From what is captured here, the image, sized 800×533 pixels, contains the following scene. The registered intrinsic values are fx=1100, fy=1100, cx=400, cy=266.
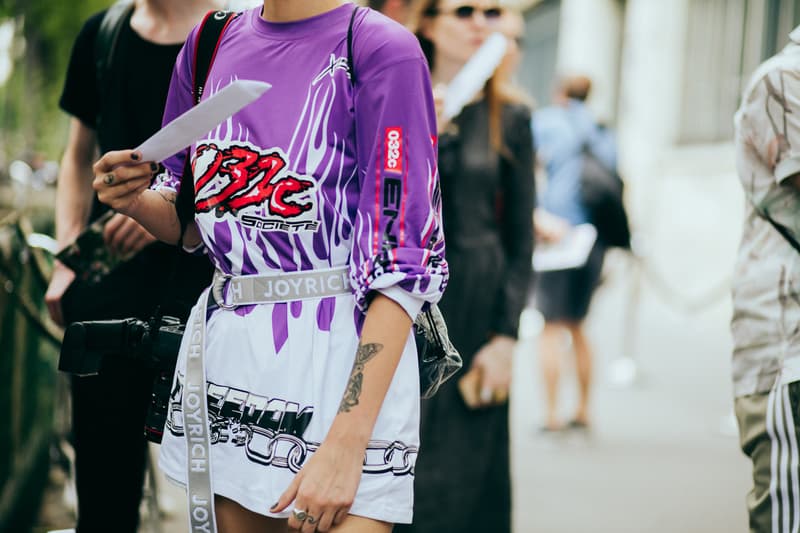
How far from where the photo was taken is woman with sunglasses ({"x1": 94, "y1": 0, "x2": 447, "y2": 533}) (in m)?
1.85

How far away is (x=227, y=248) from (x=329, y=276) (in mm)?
201

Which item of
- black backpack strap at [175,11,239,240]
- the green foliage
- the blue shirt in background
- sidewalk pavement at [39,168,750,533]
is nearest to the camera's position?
black backpack strap at [175,11,239,240]

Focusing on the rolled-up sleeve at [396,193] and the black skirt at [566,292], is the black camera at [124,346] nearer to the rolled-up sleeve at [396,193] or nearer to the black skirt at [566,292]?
the rolled-up sleeve at [396,193]

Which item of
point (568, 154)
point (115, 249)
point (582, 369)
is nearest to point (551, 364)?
point (582, 369)

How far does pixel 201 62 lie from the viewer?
216cm

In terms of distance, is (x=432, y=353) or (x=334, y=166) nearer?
(x=334, y=166)

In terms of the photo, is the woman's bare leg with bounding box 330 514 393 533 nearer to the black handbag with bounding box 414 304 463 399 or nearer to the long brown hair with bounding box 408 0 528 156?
the black handbag with bounding box 414 304 463 399

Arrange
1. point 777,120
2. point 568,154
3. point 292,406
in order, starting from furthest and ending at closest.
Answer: point 568,154
point 777,120
point 292,406

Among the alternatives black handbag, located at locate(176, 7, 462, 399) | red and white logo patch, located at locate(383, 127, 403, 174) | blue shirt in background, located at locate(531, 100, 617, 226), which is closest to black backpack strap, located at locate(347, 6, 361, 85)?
black handbag, located at locate(176, 7, 462, 399)

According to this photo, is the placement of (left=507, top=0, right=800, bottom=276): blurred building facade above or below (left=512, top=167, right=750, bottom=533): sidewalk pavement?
above

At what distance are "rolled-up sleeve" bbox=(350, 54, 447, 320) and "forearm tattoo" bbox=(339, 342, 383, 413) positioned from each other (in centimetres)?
8

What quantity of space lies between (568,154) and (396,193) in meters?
5.84

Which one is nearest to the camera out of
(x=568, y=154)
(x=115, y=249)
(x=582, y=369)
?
(x=115, y=249)

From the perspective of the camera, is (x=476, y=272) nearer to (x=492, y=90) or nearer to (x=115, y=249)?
(x=492, y=90)
